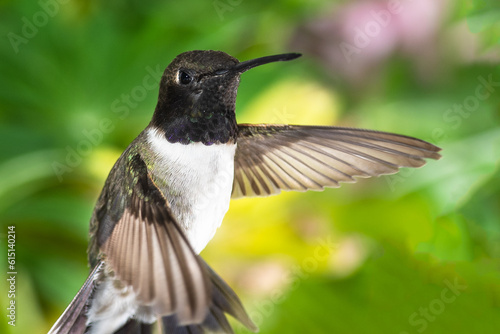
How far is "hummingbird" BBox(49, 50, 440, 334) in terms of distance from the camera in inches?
12.8

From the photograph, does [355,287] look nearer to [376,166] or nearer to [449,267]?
[449,267]

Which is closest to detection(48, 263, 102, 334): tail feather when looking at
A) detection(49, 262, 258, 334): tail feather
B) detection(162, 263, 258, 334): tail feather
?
detection(49, 262, 258, 334): tail feather

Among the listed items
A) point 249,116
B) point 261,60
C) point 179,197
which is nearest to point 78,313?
point 179,197

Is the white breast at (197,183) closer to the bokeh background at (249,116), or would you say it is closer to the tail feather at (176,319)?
the tail feather at (176,319)

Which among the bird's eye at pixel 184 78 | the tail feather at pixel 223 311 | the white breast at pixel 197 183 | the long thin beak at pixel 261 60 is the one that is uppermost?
the long thin beak at pixel 261 60

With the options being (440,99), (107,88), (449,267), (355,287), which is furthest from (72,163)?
(440,99)

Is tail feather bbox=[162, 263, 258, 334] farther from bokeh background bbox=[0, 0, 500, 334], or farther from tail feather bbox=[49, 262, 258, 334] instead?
bokeh background bbox=[0, 0, 500, 334]

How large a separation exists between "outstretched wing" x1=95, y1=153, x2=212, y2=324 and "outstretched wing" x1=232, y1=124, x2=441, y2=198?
0.14 meters

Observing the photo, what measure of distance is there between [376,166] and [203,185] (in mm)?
190

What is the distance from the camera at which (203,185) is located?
1.45ft

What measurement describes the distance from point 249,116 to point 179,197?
109 cm

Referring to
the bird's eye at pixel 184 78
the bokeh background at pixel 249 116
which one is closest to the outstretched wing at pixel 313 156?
the bird's eye at pixel 184 78

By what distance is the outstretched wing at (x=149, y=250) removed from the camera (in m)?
0.28

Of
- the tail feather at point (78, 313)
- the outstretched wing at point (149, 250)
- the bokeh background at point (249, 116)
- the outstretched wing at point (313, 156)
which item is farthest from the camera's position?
the bokeh background at point (249, 116)
